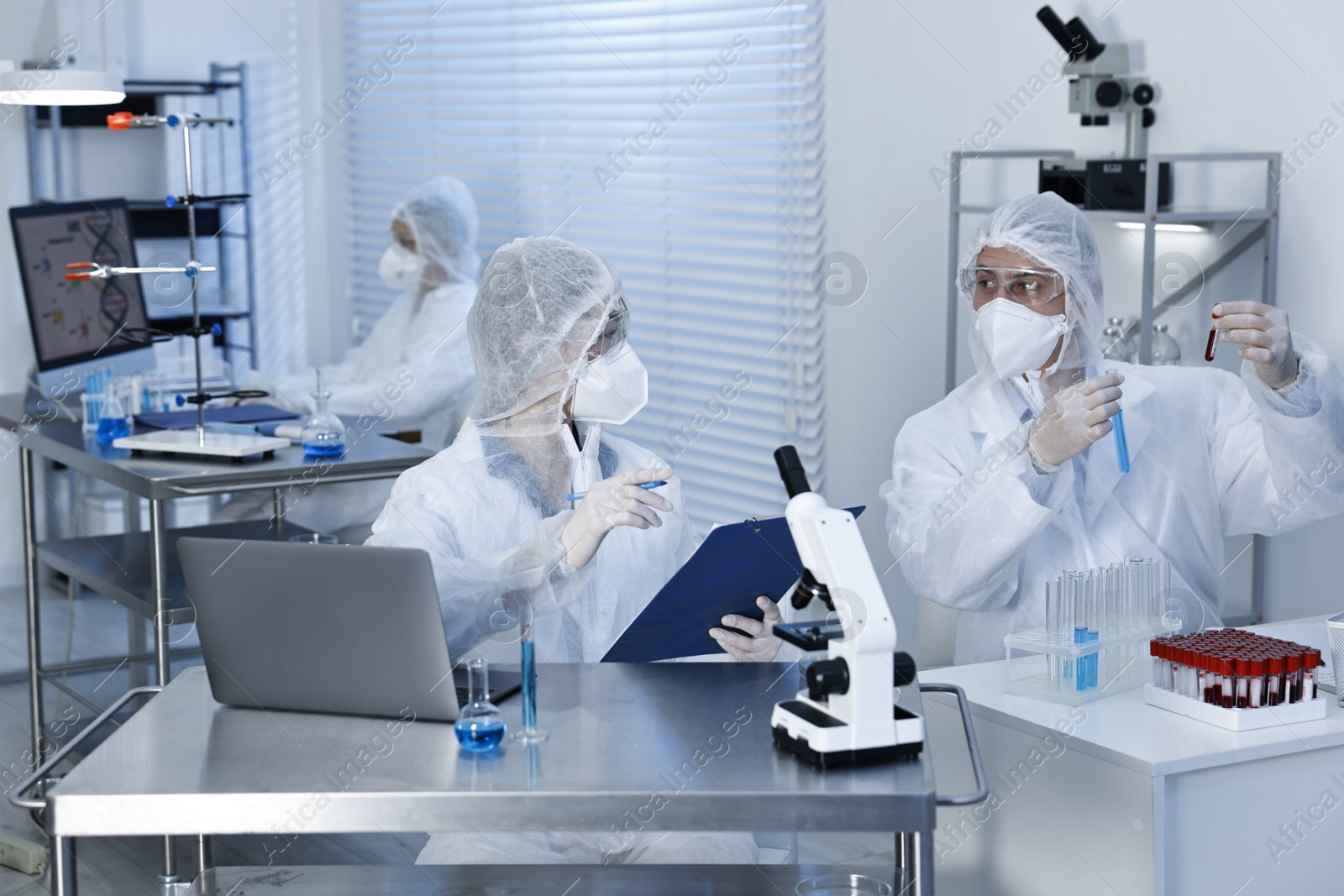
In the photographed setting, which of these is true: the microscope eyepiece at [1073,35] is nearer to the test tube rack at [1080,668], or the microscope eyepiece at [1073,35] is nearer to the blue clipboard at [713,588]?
the test tube rack at [1080,668]

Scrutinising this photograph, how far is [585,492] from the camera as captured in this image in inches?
78.8

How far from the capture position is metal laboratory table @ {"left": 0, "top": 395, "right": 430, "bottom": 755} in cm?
286

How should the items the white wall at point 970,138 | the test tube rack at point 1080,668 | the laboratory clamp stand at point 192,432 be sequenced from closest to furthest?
the test tube rack at point 1080,668 < the white wall at point 970,138 < the laboratory clamp stand at point 192,432

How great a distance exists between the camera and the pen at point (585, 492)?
1841 mm

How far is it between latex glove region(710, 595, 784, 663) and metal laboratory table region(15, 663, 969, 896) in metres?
0.29

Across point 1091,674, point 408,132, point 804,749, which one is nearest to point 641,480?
point 804,749

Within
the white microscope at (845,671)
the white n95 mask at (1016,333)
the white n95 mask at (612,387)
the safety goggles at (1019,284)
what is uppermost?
the safety goggles at (1019,284)

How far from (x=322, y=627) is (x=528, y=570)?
1.39 ft

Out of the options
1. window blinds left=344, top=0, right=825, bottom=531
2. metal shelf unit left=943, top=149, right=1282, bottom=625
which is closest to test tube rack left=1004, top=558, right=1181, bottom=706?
metal shelf unit left=943, top=149, right=1282, bottom=625

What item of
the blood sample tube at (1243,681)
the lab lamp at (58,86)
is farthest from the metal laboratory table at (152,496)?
the blood sample tube at (1243,681)

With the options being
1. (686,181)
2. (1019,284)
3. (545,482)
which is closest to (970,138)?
(686,181)

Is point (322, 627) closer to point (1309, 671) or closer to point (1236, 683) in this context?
point (1236, 683)

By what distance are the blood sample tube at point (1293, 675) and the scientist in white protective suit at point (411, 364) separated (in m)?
2.50

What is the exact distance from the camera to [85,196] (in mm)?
5184
